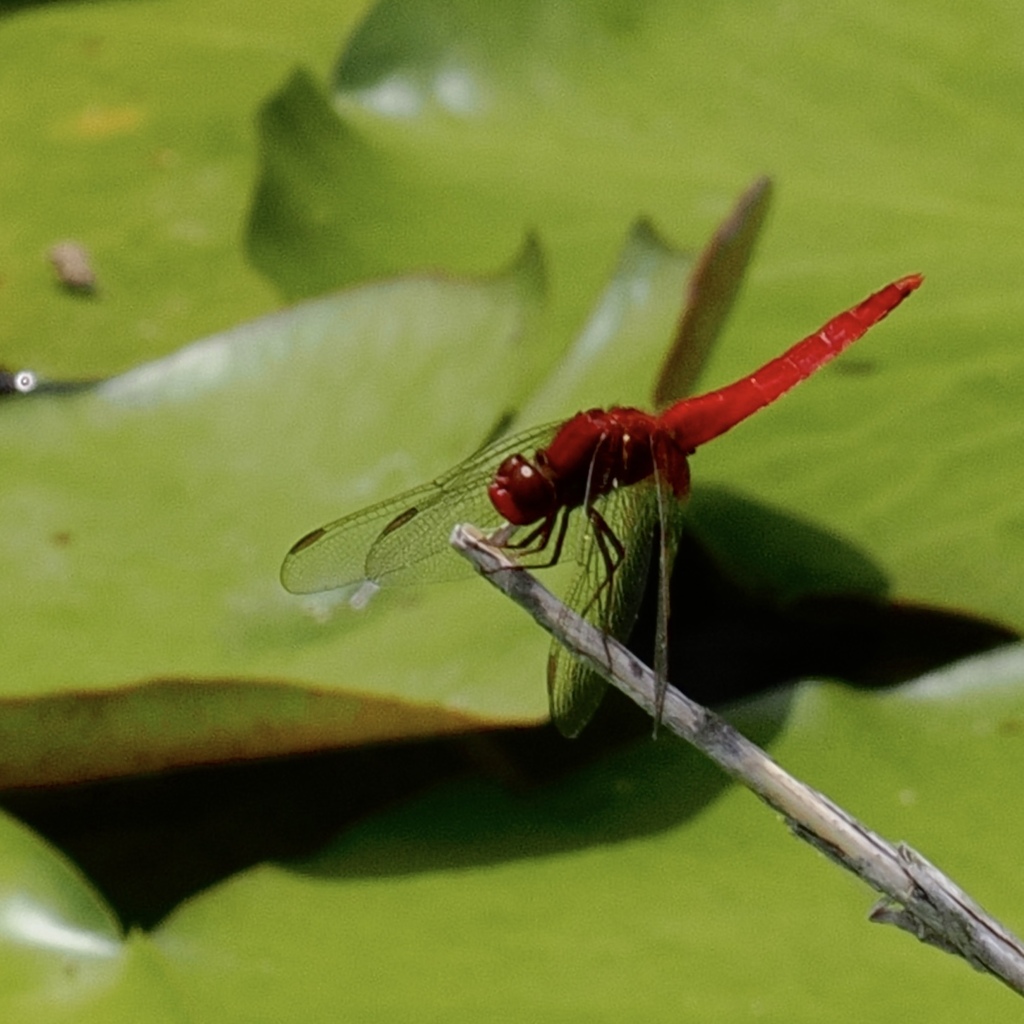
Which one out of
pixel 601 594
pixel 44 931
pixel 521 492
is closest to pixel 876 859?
pixel 601 594

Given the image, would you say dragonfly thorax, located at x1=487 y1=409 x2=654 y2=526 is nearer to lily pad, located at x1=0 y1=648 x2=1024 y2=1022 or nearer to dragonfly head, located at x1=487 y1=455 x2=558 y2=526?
dragonfly head, located at x1=487 y1=455 x2=558 y2=526

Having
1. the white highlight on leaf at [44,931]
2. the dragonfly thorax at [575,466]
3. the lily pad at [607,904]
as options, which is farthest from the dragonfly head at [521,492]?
the white highlight on leaf at [44,931]

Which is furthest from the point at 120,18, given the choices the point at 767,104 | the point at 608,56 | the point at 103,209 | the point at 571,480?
the point at 571,480

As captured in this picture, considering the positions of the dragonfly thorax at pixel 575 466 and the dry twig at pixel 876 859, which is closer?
the dry twig at pixel 876 859

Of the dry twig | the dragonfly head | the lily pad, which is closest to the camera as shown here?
the dry twig

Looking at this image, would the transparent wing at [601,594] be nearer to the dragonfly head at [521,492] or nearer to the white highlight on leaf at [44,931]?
the dragonfly head at [521,492]

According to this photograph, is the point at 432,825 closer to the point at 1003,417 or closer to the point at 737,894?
the point at 737,894

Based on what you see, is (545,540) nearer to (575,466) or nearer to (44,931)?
(575,466)

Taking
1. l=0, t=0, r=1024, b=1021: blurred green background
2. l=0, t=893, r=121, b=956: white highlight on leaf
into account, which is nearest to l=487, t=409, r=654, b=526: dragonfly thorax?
l=0, t=0, r=1024, b=1021: blurred green background
